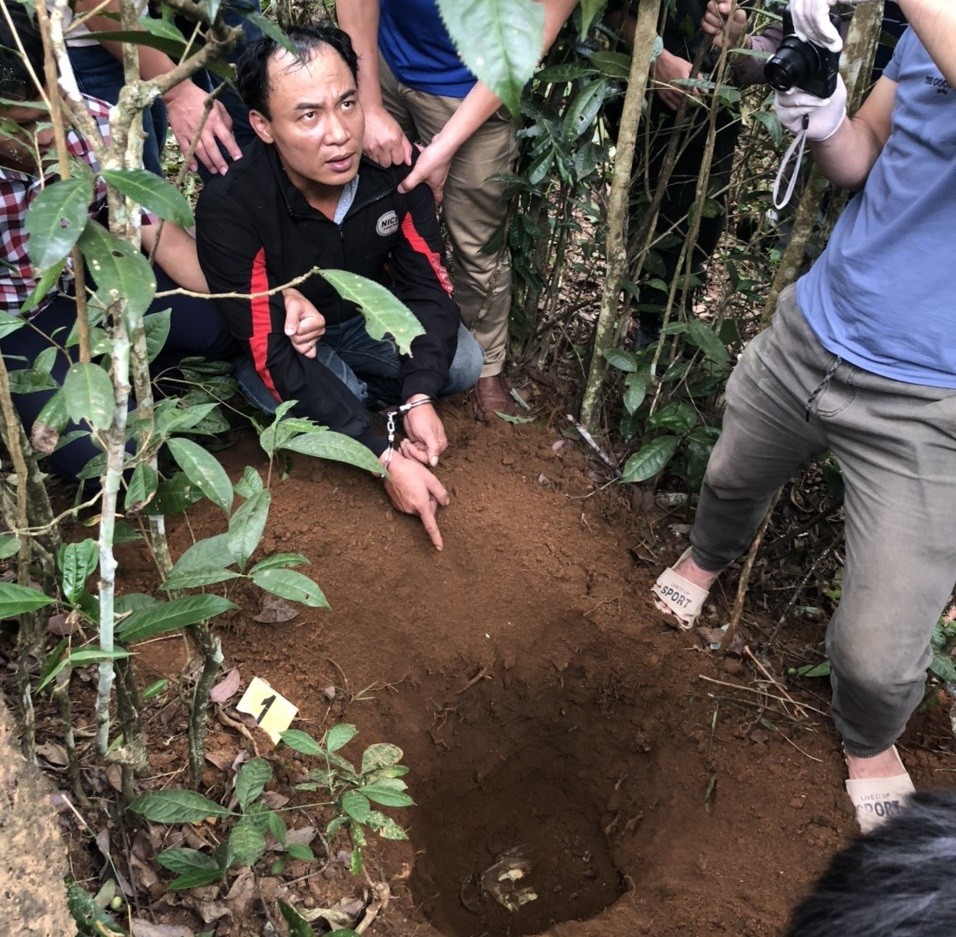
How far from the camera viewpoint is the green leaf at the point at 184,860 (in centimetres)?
153

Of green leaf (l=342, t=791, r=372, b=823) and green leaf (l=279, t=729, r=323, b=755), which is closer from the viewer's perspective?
green leaf (l=342, t=791, r=372, b=823)

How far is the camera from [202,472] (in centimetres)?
132

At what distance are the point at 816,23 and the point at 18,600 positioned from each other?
1.77m

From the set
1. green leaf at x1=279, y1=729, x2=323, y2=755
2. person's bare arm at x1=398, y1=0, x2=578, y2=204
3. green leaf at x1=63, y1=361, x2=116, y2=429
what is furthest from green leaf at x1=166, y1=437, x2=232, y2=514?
person's bare arm at x1=398, y1=0, x2=578, y2=204

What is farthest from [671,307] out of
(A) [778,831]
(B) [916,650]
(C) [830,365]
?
(A) [778,831]

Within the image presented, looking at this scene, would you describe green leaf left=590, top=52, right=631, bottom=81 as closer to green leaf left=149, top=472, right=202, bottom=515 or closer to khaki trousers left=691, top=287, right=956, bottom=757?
khaki trousers left=691, top=287, right=956, bottom=757

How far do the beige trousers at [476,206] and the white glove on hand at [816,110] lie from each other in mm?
986

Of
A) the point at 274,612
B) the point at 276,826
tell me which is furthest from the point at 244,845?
the point at 274,612

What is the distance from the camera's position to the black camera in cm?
178


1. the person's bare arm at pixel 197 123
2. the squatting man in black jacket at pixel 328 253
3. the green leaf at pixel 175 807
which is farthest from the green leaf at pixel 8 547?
the person's bare arm at pixel 197 123

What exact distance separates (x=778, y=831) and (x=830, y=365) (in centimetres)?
115

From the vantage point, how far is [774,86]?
5.99 ft

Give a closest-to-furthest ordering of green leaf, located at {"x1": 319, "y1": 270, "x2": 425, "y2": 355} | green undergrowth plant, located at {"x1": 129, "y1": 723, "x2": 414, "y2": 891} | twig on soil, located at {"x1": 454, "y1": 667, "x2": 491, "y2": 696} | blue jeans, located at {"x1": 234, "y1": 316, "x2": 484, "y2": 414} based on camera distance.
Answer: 1. green leaf, located at {"x1": 319, "y1": 270, "x2": 425, "y2": 355}
2. green undergrowth plant, located at {"x1": 129, "y1": 723, "x2": 414, "y2": 891}
3. twig on soil, located at {"x1": 454, "y1": 667, "x2": 491, "y2": 696}
4. blue jeans, located at {"x1": 234, "y1": 316, "x2": 484, "y2": 414}

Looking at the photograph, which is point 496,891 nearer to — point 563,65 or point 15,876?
point 15,876
